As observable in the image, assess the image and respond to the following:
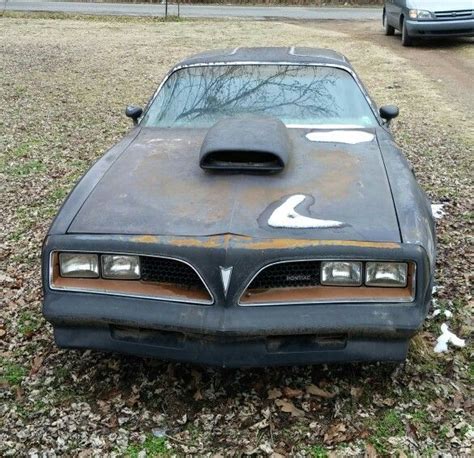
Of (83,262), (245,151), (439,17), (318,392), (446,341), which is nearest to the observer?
(83,262)

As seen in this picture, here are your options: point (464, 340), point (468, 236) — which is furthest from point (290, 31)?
point (464, 340)

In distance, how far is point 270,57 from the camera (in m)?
4.73

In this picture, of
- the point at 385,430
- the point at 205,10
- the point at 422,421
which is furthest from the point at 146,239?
the point at 205,10

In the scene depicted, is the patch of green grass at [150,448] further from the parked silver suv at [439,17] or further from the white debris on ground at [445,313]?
the parked silver suv at [439,17]

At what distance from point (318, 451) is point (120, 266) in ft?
4.03

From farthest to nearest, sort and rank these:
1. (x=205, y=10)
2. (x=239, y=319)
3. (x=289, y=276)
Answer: (x=205, y=10) → (x=289, y=276) → (x=239, y=319)

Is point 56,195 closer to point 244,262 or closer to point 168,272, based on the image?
point 168,272

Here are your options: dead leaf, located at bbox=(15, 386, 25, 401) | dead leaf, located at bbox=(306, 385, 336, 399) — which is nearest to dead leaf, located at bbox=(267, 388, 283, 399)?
dead leaf, located at bbox=(306, 385, 336, 399)

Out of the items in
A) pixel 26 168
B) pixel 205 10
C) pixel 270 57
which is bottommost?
pixel 26 168

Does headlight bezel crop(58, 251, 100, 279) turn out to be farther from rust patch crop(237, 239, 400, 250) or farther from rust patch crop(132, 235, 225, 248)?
rust patch crop(237, 239, 400, 250)

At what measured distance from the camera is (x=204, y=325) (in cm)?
273

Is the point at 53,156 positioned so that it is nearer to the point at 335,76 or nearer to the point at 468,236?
the point at 335,76

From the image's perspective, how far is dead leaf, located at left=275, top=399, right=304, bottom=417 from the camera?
10.0 ft

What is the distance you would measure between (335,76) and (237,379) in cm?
240
